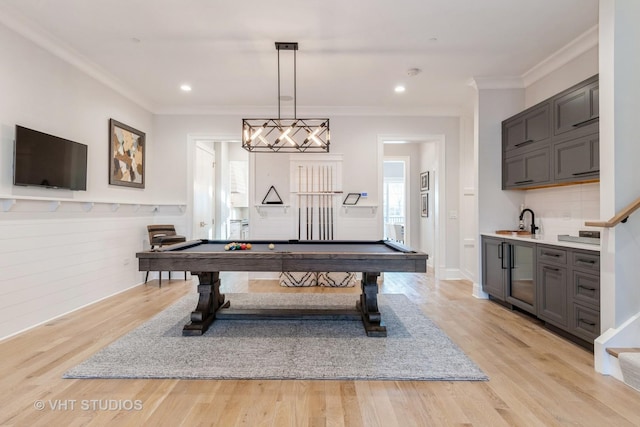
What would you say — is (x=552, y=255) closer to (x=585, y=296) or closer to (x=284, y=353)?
(x=585, y=296)

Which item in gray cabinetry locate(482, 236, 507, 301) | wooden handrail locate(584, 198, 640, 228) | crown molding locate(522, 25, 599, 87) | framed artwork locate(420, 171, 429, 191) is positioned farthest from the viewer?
framed artwork locate(420, 171, 429, 191)

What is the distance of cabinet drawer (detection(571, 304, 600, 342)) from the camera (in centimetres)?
240

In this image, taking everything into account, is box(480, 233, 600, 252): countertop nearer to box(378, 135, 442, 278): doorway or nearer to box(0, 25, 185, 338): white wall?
box(378, 135, 442, 278): doorway

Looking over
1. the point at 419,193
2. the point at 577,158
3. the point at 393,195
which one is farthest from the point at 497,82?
the point at 393,195

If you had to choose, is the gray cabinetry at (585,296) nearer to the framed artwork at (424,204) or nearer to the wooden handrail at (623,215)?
the wooden handrail at (623,215)

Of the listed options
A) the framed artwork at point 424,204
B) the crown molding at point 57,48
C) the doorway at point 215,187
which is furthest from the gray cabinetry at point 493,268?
the crown molding at point 57,48

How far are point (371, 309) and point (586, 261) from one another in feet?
5.80

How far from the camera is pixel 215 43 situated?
10.4 ft

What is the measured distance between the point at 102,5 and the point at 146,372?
2907 mm

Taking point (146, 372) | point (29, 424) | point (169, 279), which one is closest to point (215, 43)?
point (146, 372)

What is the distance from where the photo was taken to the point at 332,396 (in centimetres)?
187

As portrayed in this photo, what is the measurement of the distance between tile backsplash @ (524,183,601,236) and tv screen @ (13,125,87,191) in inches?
209

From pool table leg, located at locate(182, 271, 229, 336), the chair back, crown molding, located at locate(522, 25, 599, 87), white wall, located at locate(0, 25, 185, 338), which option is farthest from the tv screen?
crown molding, located at locate(522, 25, 599, 87)

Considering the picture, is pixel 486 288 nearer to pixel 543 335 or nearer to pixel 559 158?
pixel 543 335
